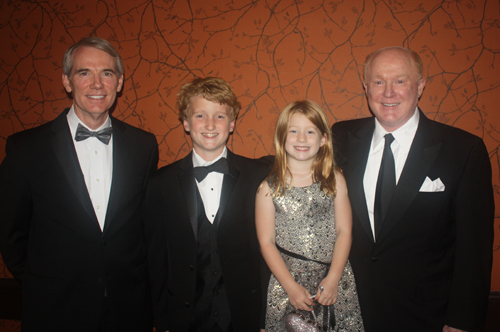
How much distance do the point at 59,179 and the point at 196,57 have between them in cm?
132

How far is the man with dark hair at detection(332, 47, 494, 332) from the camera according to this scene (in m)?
1.60

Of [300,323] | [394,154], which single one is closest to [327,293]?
[300,323]

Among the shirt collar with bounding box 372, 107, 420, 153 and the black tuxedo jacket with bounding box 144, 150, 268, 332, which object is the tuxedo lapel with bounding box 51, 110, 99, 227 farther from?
the shirt collar with bounding box 372, 107, 420, 153

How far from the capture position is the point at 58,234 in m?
1.68

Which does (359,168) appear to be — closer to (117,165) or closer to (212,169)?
(212,169)

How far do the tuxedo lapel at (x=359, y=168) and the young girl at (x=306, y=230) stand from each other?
6 centimetres

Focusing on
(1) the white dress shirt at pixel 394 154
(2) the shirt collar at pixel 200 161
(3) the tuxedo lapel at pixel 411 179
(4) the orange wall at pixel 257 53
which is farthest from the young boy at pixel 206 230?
(3) the tuxedo lapel at pixel 411 179

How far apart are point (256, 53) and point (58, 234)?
5.96 feet

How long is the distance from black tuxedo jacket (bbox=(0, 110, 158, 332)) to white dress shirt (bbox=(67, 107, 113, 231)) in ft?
0.19

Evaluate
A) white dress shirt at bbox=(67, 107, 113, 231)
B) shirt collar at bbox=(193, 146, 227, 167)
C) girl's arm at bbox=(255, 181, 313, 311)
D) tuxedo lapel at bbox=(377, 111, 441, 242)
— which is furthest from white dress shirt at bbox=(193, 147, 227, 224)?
tuxedo lapel at bbox=(377, 111, 441, 242)

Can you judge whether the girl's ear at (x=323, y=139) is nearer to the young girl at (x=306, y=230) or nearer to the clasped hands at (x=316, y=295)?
the young girl at (x=306, y=230)

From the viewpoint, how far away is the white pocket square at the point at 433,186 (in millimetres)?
1621

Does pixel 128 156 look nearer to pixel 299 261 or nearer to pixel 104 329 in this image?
pixel 104 329

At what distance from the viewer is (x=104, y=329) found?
175 cm
